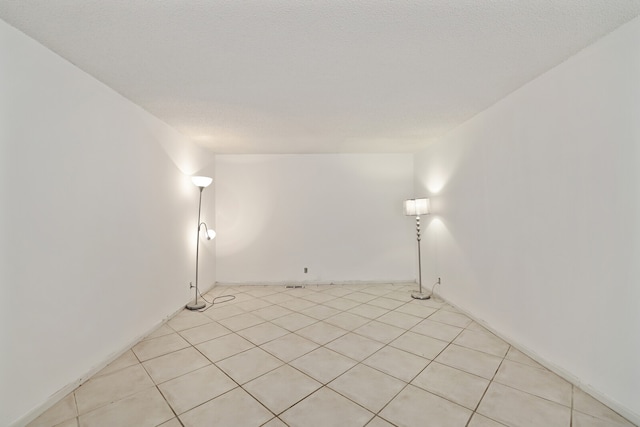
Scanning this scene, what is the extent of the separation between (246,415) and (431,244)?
12.1 ft

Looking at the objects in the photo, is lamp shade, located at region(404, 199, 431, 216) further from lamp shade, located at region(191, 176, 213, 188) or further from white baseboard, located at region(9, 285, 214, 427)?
white baseboard, located at region(9, 285, 214, 427)

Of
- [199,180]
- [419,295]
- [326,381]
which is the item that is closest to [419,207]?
[419,295]

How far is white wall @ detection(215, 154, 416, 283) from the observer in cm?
494

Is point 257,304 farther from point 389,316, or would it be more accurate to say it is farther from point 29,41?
point 29,41

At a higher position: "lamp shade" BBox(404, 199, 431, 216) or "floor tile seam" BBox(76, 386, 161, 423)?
"lamp shade" BBox(404, 199, 431, 216)

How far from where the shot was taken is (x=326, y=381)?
200 centimetres

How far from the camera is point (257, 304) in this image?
12.6 ft

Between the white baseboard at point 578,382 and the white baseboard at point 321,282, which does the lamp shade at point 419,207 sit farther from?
the white baseboard at point 578,382

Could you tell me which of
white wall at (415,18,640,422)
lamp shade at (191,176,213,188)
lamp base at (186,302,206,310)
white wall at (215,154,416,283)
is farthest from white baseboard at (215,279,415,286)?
lamp shade at (191,176,213,188)

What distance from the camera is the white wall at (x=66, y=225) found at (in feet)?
5.15

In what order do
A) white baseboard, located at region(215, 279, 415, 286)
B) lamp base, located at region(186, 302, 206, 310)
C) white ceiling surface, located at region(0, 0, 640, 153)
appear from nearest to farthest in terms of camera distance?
white ceiling surface, located at region(0, 0, 640, 153) → lamp base, located at region(186, 302, 206, 310) → white baseboard, located at region(215, 279, 415, 286)

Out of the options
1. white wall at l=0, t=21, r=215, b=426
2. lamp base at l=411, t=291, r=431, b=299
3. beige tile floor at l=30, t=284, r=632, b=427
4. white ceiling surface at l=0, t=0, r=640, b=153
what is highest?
white ceiling surface at l=0, t=0, r=640, b=153

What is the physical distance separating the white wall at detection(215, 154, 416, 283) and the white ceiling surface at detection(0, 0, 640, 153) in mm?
2046

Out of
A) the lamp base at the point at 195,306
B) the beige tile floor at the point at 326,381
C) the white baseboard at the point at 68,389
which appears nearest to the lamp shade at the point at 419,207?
the beige tile floor at the point at 326,381
